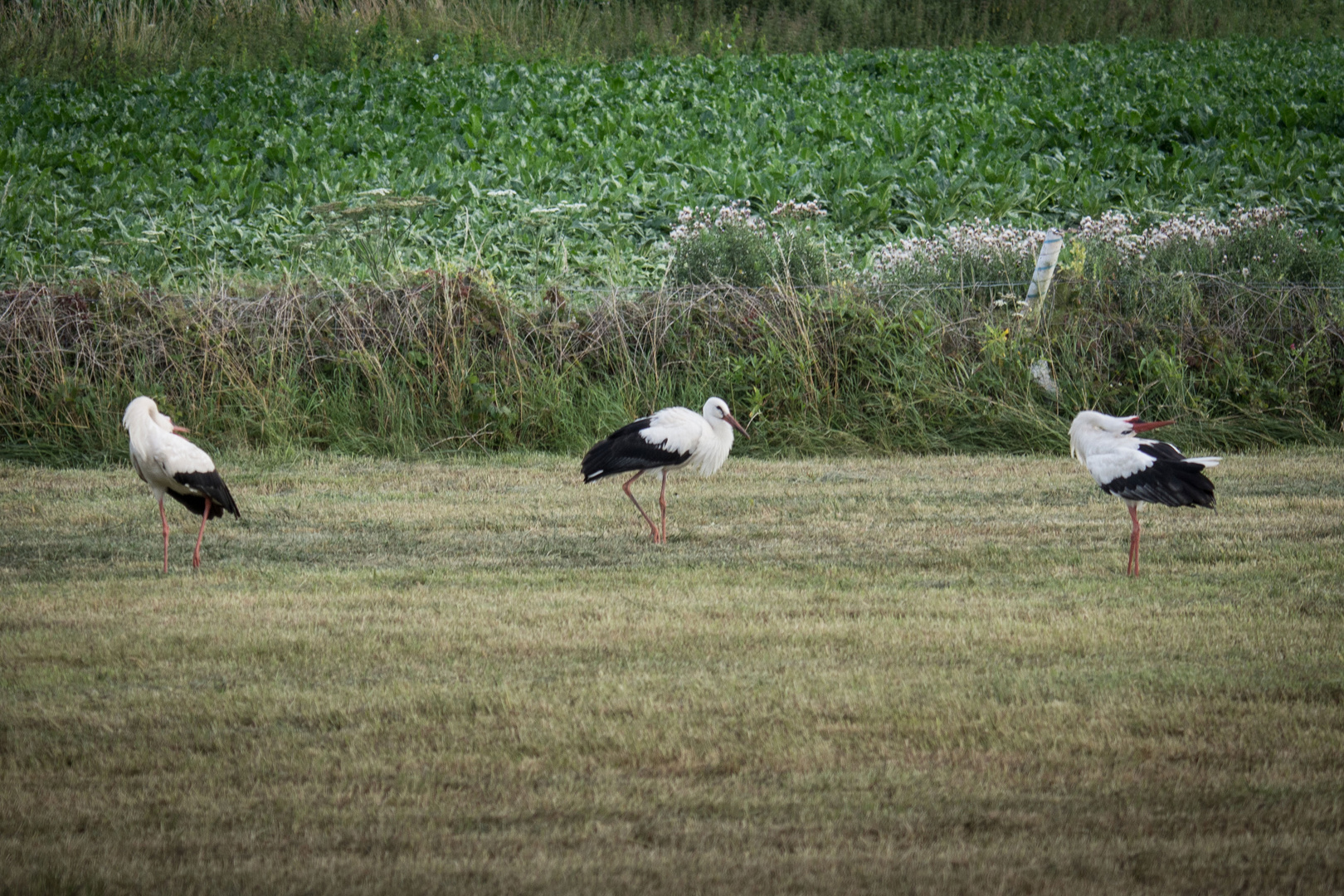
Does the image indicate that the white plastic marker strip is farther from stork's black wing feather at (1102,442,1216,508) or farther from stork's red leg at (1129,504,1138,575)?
stork's red leg at (1129,504,1138,575)

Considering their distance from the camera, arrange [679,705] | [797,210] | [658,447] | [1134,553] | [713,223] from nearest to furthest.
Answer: [679,705]
[1134,553]
[658,447]
[713,223]
[797,210]

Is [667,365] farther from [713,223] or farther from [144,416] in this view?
[144,416]

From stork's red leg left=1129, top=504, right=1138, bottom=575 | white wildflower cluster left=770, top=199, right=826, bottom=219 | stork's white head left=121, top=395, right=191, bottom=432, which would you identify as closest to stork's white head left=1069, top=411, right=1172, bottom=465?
stork's red leg left=1129, top=504, right=1138, bottom=575

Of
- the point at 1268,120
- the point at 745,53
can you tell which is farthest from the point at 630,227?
the point at 745,53

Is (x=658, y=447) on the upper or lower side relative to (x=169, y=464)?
lower

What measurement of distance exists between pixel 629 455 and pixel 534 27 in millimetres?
21845

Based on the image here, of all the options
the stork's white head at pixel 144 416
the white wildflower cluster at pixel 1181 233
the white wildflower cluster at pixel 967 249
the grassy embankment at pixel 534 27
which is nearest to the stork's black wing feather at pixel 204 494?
the stork's white head at pixel 144 416

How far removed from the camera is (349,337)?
11.2 meters

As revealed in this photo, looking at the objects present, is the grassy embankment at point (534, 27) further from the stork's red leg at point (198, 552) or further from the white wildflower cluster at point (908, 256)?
the stork's red leg at point (198, 552)

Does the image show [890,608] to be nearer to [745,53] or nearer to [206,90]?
[206,90]

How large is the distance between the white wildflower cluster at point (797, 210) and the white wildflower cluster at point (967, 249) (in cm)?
89

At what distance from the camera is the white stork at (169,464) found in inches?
270

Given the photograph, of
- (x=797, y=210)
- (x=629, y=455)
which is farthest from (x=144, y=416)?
(x=797, y=210)

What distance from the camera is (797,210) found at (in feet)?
45.9
